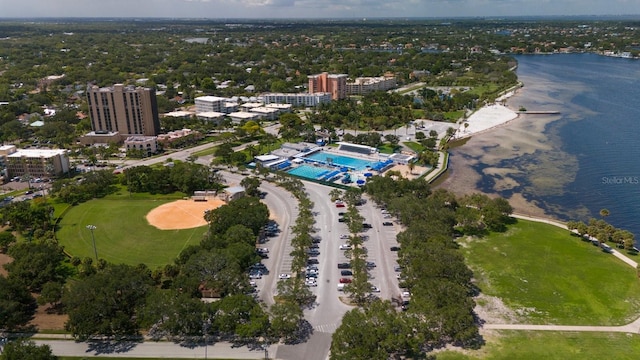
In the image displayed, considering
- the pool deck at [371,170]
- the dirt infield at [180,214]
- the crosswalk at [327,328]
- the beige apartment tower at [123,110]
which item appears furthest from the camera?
the beige apartment tower at [123,110]

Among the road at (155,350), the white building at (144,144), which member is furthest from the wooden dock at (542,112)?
the road at (155,350)

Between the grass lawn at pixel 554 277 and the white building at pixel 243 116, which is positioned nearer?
the grass lawn at pixel 554 277

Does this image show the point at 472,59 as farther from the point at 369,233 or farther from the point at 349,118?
the point at 369,233

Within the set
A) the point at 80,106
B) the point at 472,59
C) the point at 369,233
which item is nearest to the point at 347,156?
the point at 369,233

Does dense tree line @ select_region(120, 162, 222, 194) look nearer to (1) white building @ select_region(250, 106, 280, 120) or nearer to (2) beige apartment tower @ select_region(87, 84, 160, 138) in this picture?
(2) beige apartment tower @ select_region(87, 84, 160, 138)

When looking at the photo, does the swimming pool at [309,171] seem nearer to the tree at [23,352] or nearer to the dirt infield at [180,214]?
the dirt infield at [180,214]

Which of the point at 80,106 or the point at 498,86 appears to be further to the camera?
the point at 498,86

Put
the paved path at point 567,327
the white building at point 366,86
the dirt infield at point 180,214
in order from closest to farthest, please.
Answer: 1. the paved path at point 567,327
2. the dirt infield at point 180,214
3. the white building at point 366,86

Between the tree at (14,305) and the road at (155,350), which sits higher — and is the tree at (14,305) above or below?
above
